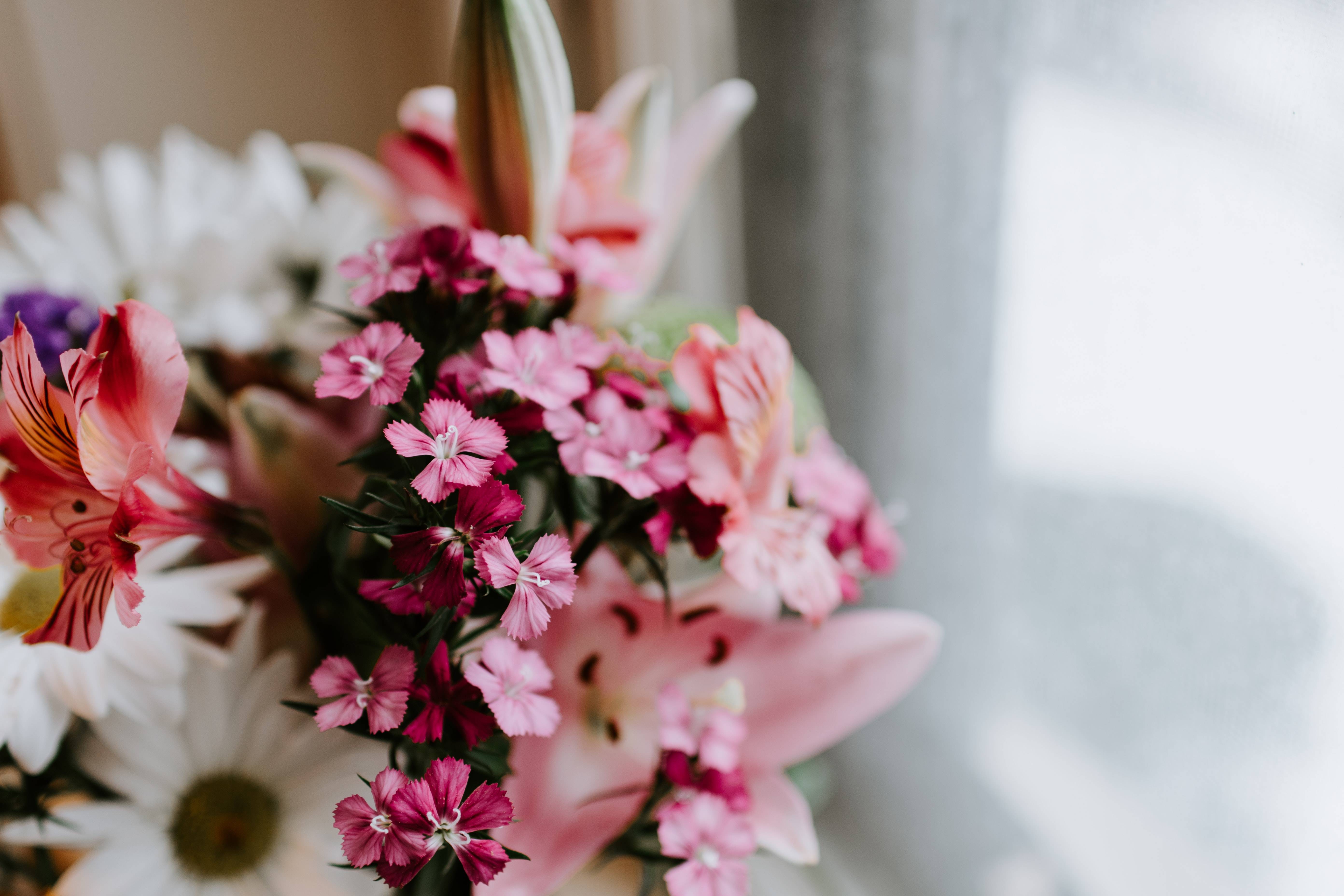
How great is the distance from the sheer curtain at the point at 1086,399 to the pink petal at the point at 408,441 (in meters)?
0.31

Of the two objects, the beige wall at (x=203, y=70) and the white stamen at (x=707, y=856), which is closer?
the white stamen at (x=707, y=856)

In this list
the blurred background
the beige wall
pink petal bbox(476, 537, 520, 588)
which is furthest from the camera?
the beige wall

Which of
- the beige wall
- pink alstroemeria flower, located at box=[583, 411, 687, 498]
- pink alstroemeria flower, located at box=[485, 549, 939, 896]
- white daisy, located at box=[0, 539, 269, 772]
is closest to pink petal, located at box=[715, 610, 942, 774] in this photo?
pink alstroemeria flower, located at box=[485, 549, 939, 896]

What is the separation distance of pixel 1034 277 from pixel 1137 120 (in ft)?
0.31

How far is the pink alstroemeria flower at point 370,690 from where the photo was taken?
25 cm

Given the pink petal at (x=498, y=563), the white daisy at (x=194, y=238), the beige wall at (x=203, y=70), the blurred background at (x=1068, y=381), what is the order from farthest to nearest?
the beige wall at (x=203, y=70)
the white daisy at (x=194, y=238)
the blurred background at (x=1068, y=381)
the pink petal at (x=498, y=563)

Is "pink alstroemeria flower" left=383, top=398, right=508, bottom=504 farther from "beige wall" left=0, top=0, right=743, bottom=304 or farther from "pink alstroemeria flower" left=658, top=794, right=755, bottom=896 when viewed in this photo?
"beige wall" left=0, top=0, right=743, bottom=304

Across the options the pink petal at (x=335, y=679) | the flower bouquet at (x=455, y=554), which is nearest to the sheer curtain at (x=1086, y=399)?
the flower bouquet at (x=455, y=554)

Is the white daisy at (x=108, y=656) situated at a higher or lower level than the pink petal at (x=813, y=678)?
higher

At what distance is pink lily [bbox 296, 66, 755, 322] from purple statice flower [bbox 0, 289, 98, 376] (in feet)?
0.46

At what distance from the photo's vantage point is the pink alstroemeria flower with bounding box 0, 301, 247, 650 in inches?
9.8

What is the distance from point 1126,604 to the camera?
417 mm

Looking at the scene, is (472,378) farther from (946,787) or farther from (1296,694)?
(946,787)

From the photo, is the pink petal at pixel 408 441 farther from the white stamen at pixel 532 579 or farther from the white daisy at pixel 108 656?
the white daisy at pixel 108 656
